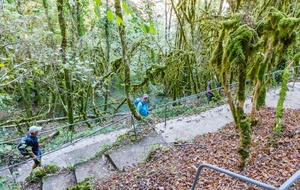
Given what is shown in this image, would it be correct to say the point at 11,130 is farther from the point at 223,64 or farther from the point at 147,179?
the point at 223,64

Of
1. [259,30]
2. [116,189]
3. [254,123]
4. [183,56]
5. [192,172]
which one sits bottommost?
[116,189]

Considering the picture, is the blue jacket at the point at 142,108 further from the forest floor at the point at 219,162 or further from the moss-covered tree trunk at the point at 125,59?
the forest floor at the point at 219,162

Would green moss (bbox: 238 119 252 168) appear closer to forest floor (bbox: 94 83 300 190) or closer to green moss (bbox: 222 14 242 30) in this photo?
forest floor (bbox: 94 83 300 190)

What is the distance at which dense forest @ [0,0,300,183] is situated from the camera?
4.74 metres

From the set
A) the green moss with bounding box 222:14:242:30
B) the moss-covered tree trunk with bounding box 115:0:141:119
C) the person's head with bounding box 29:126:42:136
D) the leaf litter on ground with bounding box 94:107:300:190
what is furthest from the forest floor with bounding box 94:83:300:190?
the green moss with bounding box 222:14:242:30

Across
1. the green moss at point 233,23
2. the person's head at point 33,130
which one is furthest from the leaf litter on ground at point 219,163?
→ the green moss at point 233,23

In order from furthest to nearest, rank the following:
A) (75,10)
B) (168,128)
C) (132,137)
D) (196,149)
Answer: (75,10)
(168,128)
(132,137)
(196,149)

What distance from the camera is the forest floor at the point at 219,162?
4.28 metres

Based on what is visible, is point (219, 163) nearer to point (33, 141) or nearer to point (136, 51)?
point (33, 141)

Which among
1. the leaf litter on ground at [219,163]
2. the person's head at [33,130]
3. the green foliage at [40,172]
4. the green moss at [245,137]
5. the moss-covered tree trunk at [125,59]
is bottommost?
the green foliage at [40,172]

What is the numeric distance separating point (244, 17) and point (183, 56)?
7.10 metres

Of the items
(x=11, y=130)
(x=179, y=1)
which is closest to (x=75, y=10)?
(x=179, y=1)

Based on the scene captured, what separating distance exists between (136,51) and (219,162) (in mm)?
8168

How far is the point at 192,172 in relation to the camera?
5027mm
